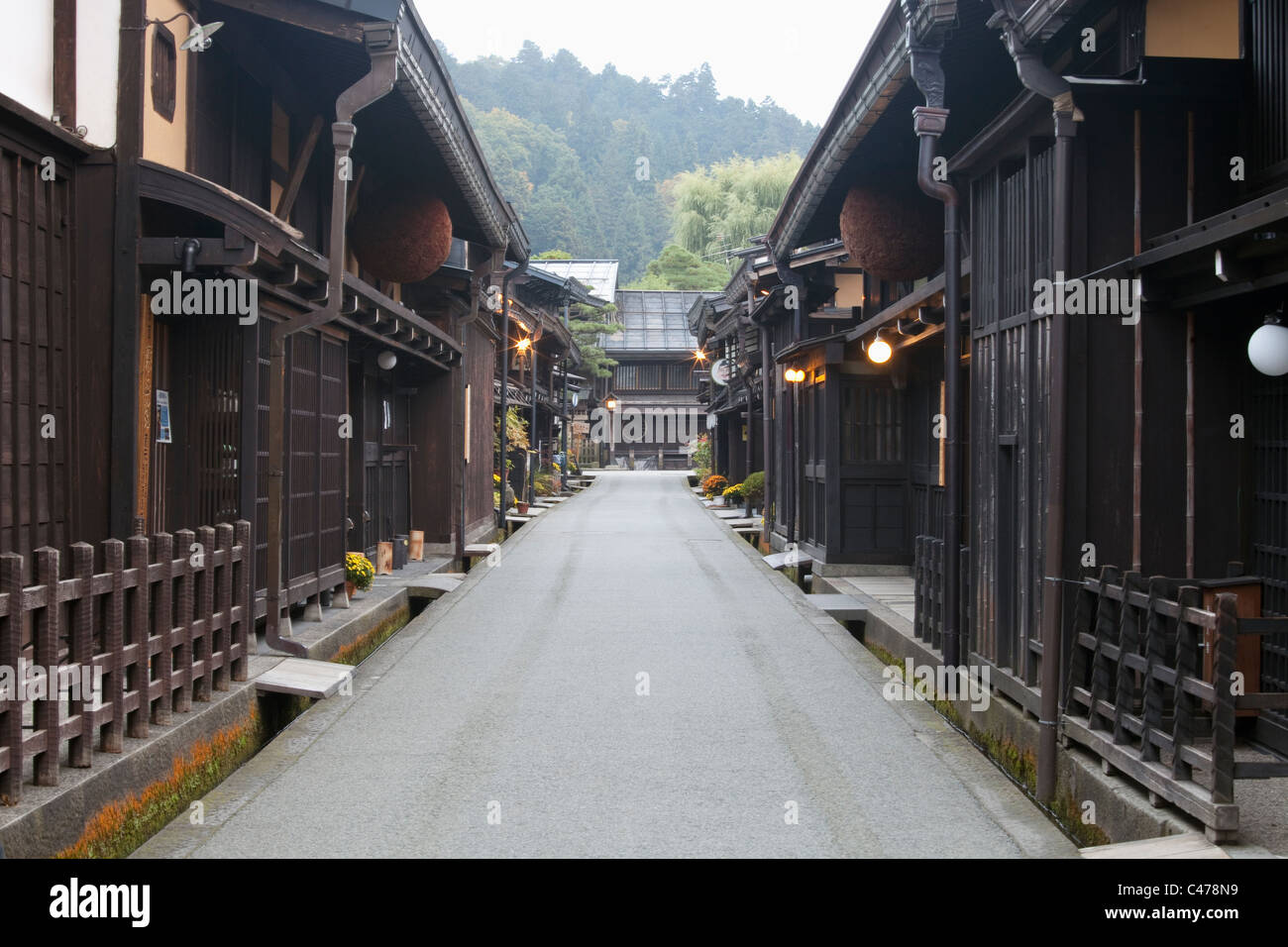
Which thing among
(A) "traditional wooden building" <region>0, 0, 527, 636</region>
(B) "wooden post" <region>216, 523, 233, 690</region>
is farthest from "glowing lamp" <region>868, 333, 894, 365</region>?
(B) "wooden post" <region>216, 523, 233, 690</region>

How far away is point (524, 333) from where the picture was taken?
1334 inches

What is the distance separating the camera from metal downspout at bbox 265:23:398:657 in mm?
10070

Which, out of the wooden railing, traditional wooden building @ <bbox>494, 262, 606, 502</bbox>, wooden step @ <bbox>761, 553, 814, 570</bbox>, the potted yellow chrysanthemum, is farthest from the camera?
traditional wooden building @ <bbox>494, 262, 606, 502</bbox>

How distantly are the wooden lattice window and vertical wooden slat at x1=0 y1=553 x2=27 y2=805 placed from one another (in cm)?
486

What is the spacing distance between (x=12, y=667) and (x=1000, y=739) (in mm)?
6354

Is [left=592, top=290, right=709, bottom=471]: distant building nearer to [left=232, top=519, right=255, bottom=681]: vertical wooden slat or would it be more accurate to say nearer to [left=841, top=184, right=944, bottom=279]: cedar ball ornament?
[left=841, top=184, right=944, bottom=279]: cedar ball ornament

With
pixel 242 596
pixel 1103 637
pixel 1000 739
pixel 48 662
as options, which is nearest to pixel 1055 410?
pixel 1103 637

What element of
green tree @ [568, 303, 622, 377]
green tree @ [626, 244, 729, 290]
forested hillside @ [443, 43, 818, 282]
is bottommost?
green tree @ [568, 303, 622, 377]

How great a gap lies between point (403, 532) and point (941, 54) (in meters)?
13.7

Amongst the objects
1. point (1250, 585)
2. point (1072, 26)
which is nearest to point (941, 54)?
point (1072, 26)

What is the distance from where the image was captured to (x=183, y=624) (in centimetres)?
743

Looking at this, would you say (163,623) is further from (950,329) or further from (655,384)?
(655,384)

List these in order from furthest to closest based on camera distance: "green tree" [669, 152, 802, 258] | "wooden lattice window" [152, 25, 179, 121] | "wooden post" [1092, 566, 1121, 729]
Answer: "green tree" [669, 152, 802, 258] → "wooden lattice window" [152, 25, 179, 121] → "wooden post" [1092, 566, 1121, 729]

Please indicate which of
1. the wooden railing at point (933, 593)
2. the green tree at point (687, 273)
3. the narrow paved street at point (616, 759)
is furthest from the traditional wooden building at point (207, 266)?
the green tree at point (687, 273)
